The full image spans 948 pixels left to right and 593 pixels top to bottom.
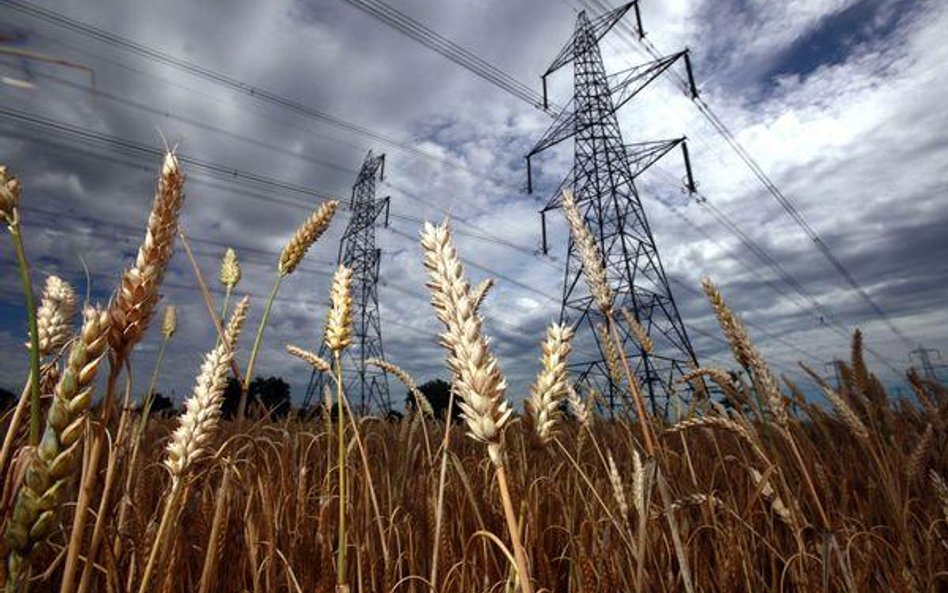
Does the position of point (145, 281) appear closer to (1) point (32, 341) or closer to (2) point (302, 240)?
(1) point (32, 341)

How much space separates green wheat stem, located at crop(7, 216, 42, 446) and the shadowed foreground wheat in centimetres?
5

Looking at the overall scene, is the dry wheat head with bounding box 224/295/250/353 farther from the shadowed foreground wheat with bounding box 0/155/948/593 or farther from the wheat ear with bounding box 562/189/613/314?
the wheat ear with bounding box 562/189/613/314

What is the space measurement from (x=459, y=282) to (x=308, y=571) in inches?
61.7

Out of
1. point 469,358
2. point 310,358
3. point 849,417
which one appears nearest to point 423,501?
point 310,358

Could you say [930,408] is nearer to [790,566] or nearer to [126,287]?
[790,566]

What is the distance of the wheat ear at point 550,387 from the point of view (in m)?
1.22

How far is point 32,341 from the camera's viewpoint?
78cm

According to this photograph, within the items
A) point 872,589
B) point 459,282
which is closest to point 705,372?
point 872,589

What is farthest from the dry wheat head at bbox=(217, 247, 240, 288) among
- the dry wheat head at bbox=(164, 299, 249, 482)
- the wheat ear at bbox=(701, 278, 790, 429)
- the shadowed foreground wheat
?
the wheat ear at bbox=(701, 278, 790, 429)

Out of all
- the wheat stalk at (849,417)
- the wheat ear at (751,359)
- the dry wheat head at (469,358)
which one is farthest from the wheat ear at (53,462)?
the wheat stalk at (849,417)

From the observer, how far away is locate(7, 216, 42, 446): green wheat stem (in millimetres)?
822

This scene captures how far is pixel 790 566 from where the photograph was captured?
6.54 ft

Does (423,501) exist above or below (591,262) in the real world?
below

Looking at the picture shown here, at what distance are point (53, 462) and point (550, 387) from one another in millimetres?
966
